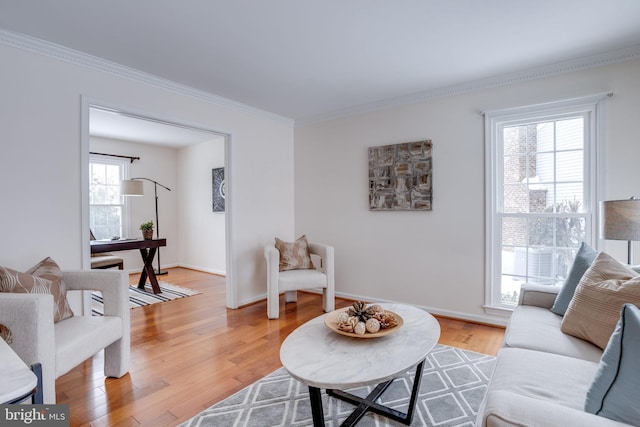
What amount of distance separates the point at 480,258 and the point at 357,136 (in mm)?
1919

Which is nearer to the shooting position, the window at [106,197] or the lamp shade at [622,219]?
the lamp shade at [622,219]

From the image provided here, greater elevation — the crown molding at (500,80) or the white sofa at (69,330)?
the crown molding at (500,80)

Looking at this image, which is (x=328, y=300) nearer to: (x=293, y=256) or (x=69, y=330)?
(x=293, y=256)

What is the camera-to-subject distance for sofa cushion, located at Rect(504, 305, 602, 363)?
62.6 inches

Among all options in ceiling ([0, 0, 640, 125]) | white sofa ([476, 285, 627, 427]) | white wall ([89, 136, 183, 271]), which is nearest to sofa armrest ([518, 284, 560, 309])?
white sofa ([476, 285, 627, 427])

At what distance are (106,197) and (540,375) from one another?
247 inches

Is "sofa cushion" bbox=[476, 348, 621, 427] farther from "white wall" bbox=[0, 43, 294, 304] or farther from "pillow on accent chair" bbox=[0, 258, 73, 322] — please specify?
"white wall" bbox=[0, 43, 294, 304]

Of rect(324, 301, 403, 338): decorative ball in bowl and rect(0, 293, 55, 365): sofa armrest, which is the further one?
rect(324, 301, 403, 338): decorative ball in bowl

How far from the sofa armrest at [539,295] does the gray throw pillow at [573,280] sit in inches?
5.3

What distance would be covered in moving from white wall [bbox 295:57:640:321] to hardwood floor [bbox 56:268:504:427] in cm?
44

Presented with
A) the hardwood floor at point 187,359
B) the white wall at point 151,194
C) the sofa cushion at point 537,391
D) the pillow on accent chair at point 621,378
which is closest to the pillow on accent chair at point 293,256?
the hardwood floor at point 187,359

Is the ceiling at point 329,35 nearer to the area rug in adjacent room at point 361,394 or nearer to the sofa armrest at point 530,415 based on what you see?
the sofa armrest at point 530,415

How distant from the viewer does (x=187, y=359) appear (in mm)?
2561

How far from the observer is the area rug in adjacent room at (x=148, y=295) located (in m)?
3.99
